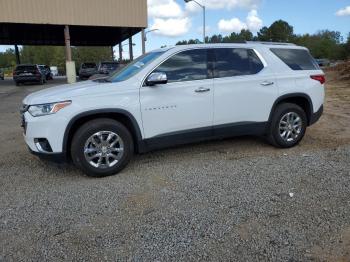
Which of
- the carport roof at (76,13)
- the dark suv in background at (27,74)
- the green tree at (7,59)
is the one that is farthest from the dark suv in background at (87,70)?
the green tree at (7,59)

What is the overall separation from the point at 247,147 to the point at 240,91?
117 cm

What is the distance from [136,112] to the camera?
509 centimetres

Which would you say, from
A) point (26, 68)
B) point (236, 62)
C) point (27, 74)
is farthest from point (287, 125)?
point (26, 68)

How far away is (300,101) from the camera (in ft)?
21.3

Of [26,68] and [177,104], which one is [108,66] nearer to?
[26,68]

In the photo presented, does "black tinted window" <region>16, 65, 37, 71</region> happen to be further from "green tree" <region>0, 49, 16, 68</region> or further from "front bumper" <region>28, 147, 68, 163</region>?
"green tree" <region>0, 49, 16, 68</region>

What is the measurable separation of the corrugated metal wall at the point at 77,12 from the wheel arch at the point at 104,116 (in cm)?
2306

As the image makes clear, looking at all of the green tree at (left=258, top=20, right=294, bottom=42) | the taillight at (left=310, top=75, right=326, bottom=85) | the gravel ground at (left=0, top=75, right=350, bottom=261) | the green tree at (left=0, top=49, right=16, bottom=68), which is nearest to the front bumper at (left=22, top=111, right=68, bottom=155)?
the gravel ground at (left=0, top=75, right=350, bottom=261)

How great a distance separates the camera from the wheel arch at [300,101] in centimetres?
612

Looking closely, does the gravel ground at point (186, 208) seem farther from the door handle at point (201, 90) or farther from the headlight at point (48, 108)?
the door handle at point (201, 90)

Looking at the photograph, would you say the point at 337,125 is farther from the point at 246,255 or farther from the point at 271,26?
the point at 271,26

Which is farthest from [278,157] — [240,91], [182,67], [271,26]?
[271,26]

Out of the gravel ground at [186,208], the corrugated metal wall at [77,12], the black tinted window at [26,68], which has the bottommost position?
the gravel ground at [186,208]

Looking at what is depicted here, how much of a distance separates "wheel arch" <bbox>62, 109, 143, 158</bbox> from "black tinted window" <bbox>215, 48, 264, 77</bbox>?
4.87 feet
